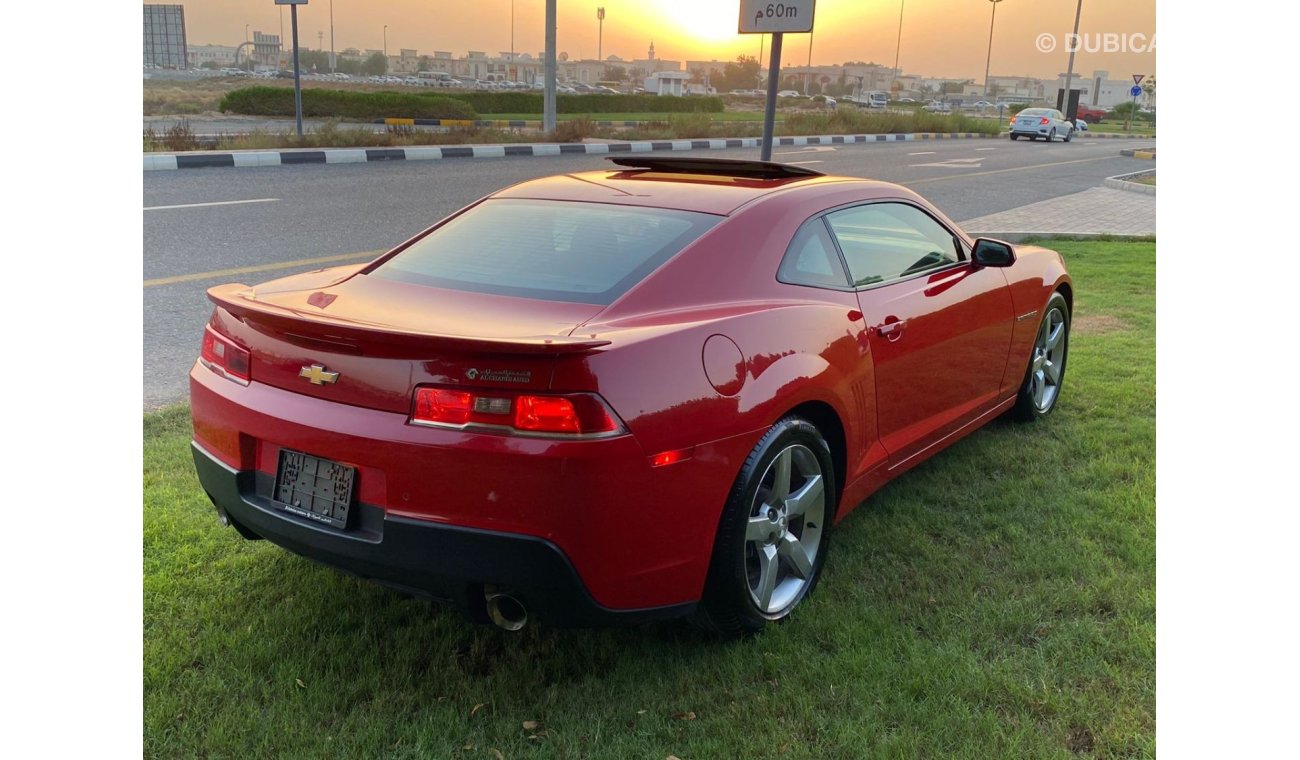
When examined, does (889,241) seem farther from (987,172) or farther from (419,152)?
(987,172)

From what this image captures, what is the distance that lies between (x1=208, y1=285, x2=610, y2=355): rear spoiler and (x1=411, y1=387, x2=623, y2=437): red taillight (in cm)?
11

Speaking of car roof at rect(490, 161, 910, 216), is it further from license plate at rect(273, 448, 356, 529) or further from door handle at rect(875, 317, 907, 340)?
license plate at rect(273, 448, 356, 529)

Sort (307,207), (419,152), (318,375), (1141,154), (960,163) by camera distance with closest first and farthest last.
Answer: (318,375) → (307,207) → (419,152) → (960,163) → (1141,154)

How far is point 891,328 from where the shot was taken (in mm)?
3426

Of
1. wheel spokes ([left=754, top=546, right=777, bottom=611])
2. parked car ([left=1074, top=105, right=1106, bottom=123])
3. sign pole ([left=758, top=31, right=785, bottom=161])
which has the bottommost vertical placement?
wheel spokes ([left=754, top=546, right=777, bottom=611])

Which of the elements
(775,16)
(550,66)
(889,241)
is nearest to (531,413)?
(889,241)

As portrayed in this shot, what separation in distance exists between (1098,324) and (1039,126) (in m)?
32.9

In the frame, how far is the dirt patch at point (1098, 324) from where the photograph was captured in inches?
269

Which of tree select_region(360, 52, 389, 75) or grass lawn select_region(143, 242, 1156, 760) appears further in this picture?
tree select_region(360, 52, 389, 75)

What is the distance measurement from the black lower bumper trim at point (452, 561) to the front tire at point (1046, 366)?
2.84 m

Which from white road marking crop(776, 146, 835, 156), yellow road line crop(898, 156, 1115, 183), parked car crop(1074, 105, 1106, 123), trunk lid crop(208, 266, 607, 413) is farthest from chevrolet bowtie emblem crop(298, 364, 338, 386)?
parked car crop(1074, 105, 1106, 123)

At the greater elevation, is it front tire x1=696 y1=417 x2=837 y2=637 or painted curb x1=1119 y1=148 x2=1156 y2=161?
painted curb x1=1119 y1=148 x2=1156 y2=161

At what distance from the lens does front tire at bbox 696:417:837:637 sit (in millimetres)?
2689

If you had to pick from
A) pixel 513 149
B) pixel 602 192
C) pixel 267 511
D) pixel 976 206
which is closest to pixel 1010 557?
pixel 602 192
